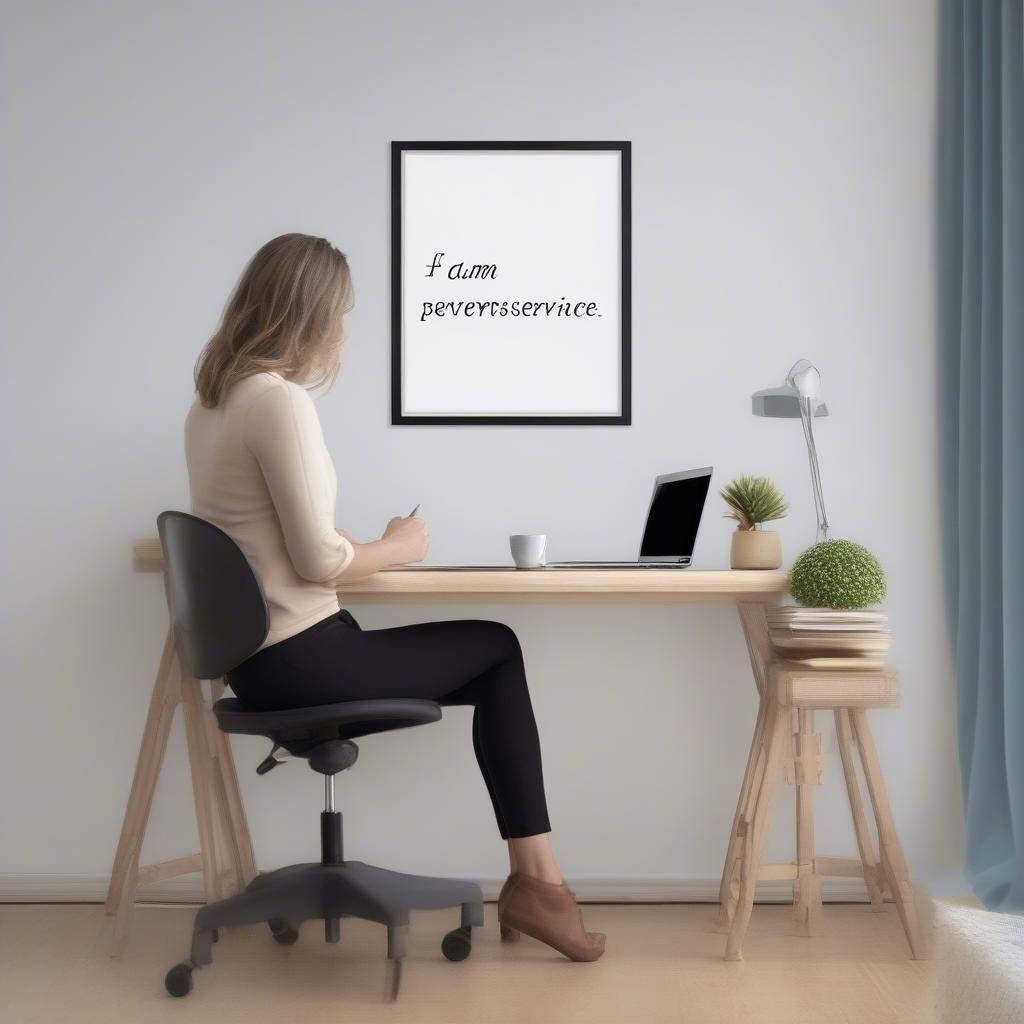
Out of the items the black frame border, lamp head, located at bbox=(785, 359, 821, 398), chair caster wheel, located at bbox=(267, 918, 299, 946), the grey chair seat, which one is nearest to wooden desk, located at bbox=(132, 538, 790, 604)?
the grey chair seat

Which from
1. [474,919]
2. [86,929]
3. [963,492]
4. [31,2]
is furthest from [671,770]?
[31,2]

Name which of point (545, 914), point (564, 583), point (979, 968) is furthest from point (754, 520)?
point (979, 968)

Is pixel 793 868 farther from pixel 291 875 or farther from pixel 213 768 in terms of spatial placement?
pixel 213 768

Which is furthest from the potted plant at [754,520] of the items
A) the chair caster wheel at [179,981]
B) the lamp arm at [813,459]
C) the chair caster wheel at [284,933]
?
the chair caster wheel at [179,981]

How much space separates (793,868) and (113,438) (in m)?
1.78

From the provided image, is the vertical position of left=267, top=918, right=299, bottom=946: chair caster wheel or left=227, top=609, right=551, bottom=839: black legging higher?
left=227, top=609, right=551, bottom=839: black legging

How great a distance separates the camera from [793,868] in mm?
2123

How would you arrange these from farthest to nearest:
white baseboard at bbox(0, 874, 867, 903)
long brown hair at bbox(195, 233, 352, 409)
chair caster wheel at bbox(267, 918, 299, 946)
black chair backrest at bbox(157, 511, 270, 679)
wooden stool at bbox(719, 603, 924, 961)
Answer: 1. white baseboard at bbox(0, 874, 867, 903)
2. chair caster wheel at bbox(267, 918, 299, 946)
3. wooden stool at bbox(719, 603, 924, 961)
4. long brown hair at bbox(195, 233, 352, 409)
5. black chair backrest at bbox(157, 511, 270, 679)

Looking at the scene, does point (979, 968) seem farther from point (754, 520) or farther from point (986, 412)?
point (986, 412)

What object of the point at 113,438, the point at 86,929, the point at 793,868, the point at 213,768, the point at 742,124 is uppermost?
the point at 742,124

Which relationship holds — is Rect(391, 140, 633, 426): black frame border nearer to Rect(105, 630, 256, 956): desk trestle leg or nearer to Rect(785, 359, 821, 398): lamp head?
Rect(785, 359, 821, 398): lamp head

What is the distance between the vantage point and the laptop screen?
217cm

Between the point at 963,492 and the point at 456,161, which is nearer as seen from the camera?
the point at 963,492

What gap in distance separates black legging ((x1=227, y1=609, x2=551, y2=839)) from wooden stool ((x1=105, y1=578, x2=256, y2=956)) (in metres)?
0.35
